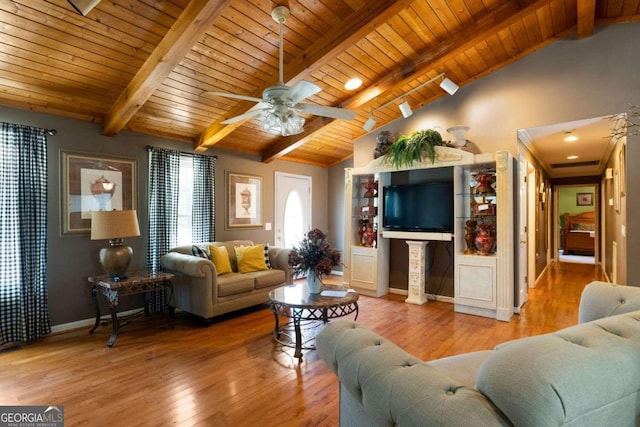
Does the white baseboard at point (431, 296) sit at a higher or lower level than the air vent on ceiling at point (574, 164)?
lower

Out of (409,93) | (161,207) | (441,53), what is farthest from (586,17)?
(161,207)

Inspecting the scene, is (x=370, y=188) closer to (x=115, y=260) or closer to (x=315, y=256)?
(x=315, y=256)

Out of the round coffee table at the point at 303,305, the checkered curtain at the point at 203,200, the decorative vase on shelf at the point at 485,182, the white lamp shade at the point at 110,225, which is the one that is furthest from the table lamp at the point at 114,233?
the decorative vase on shelf at the point at 485,182

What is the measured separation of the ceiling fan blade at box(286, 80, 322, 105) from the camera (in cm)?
255

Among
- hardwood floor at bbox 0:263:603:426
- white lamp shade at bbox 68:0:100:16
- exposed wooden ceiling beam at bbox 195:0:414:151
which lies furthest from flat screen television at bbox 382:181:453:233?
white lamp shade at bbox 68:0:100:16

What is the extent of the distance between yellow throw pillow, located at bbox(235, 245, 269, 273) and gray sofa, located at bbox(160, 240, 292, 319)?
0.33ft

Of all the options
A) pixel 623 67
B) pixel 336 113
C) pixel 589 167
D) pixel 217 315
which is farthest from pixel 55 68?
pixel 589 167

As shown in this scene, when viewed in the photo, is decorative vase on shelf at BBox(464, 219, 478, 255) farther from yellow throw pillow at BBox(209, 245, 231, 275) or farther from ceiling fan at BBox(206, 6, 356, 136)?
yellow throw pillow at BBox(209, 245, 231, 275)

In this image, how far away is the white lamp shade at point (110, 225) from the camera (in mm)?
3477

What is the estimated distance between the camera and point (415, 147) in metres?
4.70

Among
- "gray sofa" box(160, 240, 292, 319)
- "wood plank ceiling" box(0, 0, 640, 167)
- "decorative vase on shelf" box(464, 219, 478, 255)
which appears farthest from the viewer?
"decorative vase on shelf" box(464, 219, 478, 255)

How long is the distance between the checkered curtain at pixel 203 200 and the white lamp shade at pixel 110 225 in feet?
4.28

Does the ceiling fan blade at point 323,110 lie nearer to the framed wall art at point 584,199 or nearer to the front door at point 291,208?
the front door at point 291,208

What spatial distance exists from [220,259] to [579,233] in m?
10.6
